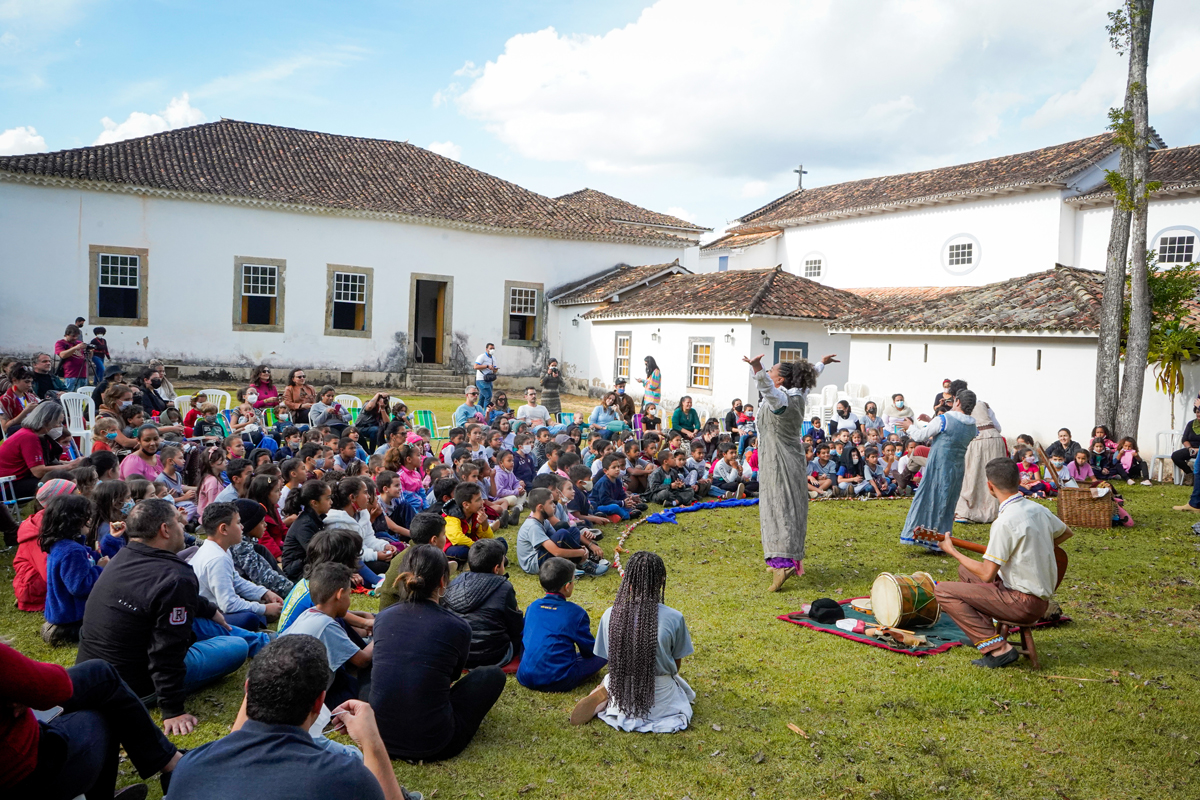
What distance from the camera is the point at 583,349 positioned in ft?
82.3

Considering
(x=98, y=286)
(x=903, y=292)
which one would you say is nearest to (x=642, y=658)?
(x=98, y=286)

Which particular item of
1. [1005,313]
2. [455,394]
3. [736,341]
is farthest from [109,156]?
[1005,313]

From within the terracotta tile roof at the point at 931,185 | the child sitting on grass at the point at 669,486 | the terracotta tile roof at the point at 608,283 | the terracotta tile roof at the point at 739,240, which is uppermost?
the terracotta tile roof at the point at 931,185

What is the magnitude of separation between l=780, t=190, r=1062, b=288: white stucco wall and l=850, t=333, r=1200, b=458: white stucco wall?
8.14m

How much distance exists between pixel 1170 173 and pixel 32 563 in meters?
25.6

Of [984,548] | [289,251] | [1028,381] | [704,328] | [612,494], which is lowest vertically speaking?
[612,494]

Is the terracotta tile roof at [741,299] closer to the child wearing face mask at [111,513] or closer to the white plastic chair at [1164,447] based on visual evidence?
the white plastic chair at [1164,447]

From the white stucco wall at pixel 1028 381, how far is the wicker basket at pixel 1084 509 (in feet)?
21.1

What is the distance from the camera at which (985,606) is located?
5.40 metres

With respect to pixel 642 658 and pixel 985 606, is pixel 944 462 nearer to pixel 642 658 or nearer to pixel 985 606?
pixel 985 606

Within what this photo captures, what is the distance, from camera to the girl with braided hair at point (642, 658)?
432 cm

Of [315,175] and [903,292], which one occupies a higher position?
[315,175]

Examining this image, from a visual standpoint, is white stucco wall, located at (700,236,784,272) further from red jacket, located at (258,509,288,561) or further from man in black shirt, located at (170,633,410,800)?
A: man in black shirt, located at (170,633,410,800)

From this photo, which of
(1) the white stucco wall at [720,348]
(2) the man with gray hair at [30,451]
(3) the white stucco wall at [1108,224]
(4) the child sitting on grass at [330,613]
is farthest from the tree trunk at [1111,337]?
(2) the man with gray hair at [30,451]
